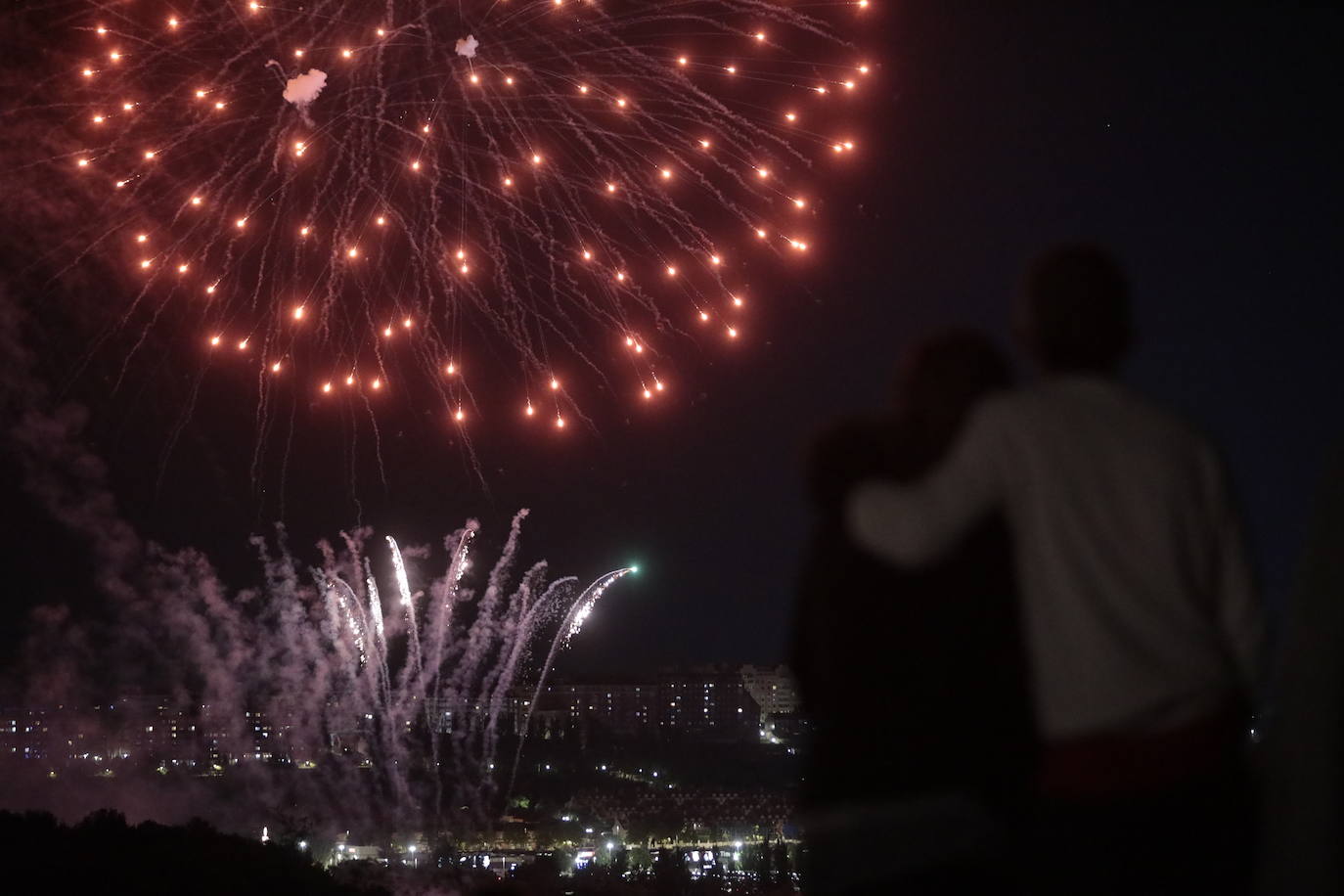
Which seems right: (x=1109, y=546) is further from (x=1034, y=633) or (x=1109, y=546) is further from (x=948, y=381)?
(x=948, y=381)

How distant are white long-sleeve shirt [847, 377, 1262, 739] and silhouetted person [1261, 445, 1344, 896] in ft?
0.23

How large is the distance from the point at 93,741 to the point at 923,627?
43.2 meters

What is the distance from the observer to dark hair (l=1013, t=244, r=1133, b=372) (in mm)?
2178

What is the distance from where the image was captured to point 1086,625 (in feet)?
6.37

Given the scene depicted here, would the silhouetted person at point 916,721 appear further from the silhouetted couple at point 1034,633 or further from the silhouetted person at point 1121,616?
the silhouetted person at point 1121,616

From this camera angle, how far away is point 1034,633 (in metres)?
2.01

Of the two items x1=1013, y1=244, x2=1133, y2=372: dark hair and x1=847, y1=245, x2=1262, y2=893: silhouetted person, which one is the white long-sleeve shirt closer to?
x1=847, y1=245, x2=1262, y2=893: silhouetted person

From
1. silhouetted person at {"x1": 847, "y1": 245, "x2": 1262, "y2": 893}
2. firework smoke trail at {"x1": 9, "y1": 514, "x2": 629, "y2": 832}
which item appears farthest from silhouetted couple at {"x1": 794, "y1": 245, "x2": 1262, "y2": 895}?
firework smoke trail at {"x1": 9, "y1": 514, "x2": 629, "y2": 832}

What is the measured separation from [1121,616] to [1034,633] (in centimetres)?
13

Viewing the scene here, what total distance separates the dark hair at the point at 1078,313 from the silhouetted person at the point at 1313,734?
392 mm

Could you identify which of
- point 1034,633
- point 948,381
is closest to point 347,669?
point 948,381

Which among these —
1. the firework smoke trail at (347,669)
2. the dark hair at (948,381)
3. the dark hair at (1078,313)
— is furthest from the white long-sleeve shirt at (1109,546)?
the firework smoke trail at (347,669)

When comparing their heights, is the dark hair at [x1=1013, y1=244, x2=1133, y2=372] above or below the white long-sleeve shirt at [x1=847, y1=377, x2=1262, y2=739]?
above

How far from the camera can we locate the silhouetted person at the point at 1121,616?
75.5 inches
